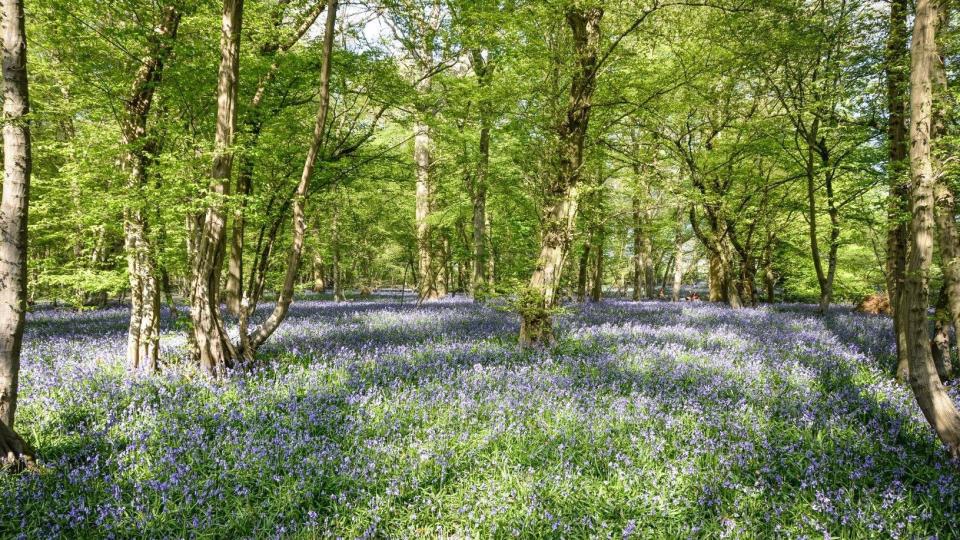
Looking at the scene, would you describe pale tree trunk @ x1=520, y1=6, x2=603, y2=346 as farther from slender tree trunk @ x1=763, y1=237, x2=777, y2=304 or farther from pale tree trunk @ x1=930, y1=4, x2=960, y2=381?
slender tree trunk @ x1=763, y1=237, x2=777, y2=304

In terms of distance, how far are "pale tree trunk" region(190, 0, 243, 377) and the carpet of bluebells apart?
0.47 metres

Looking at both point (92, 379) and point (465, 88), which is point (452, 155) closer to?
point (465, 88)

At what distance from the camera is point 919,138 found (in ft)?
12.1

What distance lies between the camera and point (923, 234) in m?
3.71

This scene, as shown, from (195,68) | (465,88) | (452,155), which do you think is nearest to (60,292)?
(195,68)

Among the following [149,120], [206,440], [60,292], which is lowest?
[206,440]

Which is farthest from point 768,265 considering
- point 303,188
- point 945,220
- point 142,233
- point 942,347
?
point 142,233

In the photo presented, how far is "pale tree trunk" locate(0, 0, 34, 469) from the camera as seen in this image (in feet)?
10.6

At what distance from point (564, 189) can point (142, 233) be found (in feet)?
20.2

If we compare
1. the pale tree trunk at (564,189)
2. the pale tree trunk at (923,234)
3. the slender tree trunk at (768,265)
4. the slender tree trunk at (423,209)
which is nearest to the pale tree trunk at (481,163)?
the slender tree trunk at (423,209)

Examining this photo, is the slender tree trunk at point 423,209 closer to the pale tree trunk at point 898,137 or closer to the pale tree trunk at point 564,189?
the pale tree trunk at point 564,189

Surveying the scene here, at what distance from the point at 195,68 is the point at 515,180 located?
9.70 meters

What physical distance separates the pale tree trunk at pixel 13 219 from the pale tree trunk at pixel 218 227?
1.94 metres

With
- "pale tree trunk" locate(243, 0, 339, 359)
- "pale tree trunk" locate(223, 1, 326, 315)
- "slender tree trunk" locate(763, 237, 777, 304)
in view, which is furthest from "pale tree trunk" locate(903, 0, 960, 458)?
"slender tree trunk" locate(763, 237, 777, 304)
